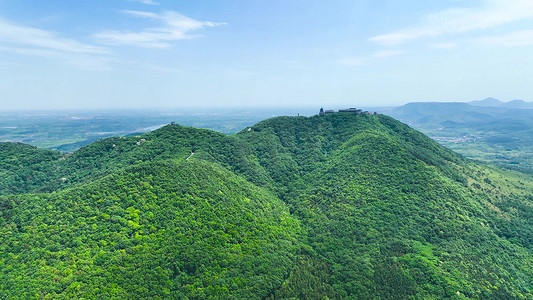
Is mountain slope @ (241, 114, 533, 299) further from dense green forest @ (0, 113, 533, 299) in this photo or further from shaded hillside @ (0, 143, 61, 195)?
shaded hillside @ (0, 143, 61, 195)

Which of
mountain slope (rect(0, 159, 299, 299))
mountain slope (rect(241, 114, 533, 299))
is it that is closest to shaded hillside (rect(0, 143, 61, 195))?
mountain slope (rect(0, 159, 299, 299))

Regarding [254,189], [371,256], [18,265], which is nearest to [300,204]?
[254,189]

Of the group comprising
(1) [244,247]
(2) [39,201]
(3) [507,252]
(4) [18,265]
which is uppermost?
(2) [39,201]

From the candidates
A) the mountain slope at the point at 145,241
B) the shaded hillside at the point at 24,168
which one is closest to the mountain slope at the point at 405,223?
the mountain slope at the point at 145,241

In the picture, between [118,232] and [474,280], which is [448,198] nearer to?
[474,280]

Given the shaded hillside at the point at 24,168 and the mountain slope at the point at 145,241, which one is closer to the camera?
the mountain slope at the point at 145,241

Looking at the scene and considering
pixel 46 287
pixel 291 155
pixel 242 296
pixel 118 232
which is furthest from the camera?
pixel 291 155

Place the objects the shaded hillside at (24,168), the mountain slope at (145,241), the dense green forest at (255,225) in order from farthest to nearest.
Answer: the shaded hillside at (24,168) → the dense green forest at (255,225) → the mountain slope at (145,241)

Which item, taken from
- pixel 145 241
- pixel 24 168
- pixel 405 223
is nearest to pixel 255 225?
pixel 145 241

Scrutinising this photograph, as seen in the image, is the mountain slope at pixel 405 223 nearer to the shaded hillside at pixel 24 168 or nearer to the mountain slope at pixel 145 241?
the mountain slope at pixel 145 241
